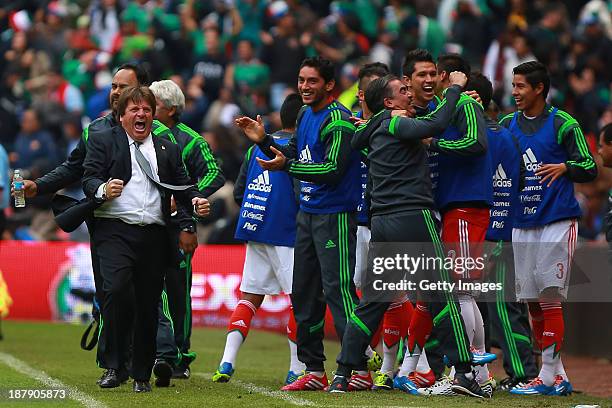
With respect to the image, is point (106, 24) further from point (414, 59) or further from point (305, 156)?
point (414, 59)

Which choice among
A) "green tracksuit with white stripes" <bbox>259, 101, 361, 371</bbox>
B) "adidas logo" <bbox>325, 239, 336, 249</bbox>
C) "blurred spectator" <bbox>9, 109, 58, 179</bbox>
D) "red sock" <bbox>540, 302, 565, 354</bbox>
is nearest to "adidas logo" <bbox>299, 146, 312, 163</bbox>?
"green tracksuit with white stripes" <bbox>259, 101, 361, 371</bbox>

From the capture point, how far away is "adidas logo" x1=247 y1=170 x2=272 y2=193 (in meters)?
11.5

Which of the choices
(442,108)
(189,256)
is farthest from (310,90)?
(189,256)

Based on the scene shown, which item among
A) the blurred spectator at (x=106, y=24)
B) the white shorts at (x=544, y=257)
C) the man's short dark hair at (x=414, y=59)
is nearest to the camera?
the man's short dark hair at (x=414, y=59)

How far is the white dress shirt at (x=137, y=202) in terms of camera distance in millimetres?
9625

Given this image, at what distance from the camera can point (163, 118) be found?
449 inches

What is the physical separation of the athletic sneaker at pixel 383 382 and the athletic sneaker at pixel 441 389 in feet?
1.01

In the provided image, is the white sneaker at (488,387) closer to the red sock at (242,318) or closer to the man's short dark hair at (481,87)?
the red sock at (242,318)

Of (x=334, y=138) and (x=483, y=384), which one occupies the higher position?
(x=334, y=138)

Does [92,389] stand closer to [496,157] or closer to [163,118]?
[163,118]

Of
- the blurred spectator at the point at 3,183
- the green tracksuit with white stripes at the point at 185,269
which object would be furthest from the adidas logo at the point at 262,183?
the blurred spectator at the point at 3,183

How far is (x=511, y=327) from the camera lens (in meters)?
11.2

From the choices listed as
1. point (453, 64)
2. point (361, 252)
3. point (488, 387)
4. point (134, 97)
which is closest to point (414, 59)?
point (453, 64)

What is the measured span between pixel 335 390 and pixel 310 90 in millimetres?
2253
